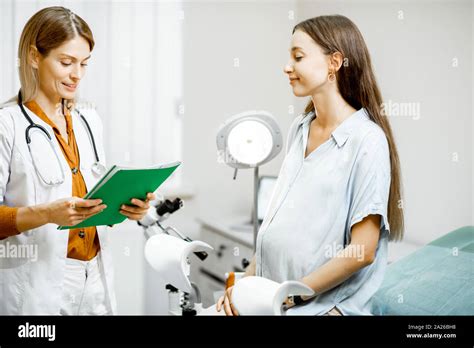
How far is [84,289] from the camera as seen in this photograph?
53.9 inches

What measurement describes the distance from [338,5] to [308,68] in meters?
0.20

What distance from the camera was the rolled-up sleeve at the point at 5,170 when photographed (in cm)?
125

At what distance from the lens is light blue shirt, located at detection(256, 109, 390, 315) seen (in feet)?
4.01

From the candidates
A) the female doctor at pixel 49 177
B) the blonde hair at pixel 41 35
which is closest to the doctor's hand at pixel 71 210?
the female doctor at pixel 49 177

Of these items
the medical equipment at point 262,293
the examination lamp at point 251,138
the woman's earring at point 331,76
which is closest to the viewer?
the medical equipment at point 262,293

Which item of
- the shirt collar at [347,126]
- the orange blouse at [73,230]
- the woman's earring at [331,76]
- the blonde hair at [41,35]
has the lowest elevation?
the orange blouse at [73,230]

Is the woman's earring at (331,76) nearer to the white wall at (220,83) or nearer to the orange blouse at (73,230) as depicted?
the white wall at (220,83)

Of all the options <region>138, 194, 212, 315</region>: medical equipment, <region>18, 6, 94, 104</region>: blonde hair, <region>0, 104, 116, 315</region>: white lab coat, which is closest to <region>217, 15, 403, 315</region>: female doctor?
<region>138, 194, 212, 315</region>: medical equipment

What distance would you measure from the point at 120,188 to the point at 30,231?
261mm

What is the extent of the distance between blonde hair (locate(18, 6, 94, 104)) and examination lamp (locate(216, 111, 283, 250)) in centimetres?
42

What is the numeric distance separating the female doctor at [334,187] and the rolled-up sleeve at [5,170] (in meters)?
0.53

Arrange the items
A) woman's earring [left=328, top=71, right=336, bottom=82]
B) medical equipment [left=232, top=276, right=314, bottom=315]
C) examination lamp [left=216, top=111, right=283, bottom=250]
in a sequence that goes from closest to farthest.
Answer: medical equipment [left=232, top=276, right=314, bottom=315], woman's earring [left=328, top=71, right=336, bottom=82], examination lamp [left=216, top=111, right=283, bottom=250]

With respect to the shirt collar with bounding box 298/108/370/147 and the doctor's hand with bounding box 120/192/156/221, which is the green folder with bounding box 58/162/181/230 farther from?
the shirt collar with bounding box 298/108/370/147

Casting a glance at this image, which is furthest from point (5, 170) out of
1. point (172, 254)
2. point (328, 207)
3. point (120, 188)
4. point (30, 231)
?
point (328, 207)
